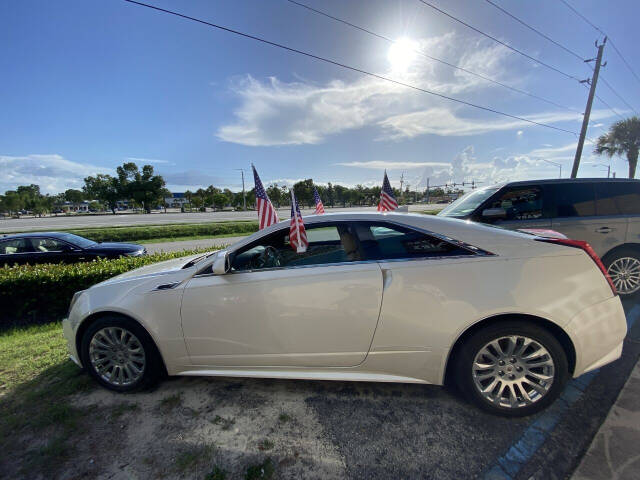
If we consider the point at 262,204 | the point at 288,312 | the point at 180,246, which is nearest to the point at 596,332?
the point at 288,312

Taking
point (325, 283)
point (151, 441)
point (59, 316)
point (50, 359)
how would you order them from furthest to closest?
point (59, 316) < point (50, 359) < point (325, 283) < point (151, 441)

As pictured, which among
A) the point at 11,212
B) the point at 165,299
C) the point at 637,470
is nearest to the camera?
the point at 637,470

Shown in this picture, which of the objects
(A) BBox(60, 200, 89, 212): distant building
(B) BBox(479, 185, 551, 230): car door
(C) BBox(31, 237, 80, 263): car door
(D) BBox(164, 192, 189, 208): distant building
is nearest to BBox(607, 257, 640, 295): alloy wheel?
(B) BBox(479, 185, 551, 230): car door

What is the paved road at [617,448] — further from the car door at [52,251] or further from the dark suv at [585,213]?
the car door at [52,251]

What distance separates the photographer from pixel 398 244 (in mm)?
2225

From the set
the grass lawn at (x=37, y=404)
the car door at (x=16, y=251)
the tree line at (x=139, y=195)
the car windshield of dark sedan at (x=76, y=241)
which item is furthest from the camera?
the tree line at (x=139, y=195)

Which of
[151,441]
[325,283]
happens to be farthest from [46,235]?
[325,283]

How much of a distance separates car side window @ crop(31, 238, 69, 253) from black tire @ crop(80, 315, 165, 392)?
6899 mm

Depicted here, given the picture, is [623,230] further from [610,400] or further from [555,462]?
[555,462]

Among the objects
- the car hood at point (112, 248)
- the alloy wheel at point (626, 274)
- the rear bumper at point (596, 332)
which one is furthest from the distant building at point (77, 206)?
the alloy wheel at point (626, 274)

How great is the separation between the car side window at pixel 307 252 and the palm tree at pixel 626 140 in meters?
32.8

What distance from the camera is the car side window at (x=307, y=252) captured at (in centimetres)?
232

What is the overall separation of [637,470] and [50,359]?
199 inches

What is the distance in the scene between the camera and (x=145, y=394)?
8.07ft
